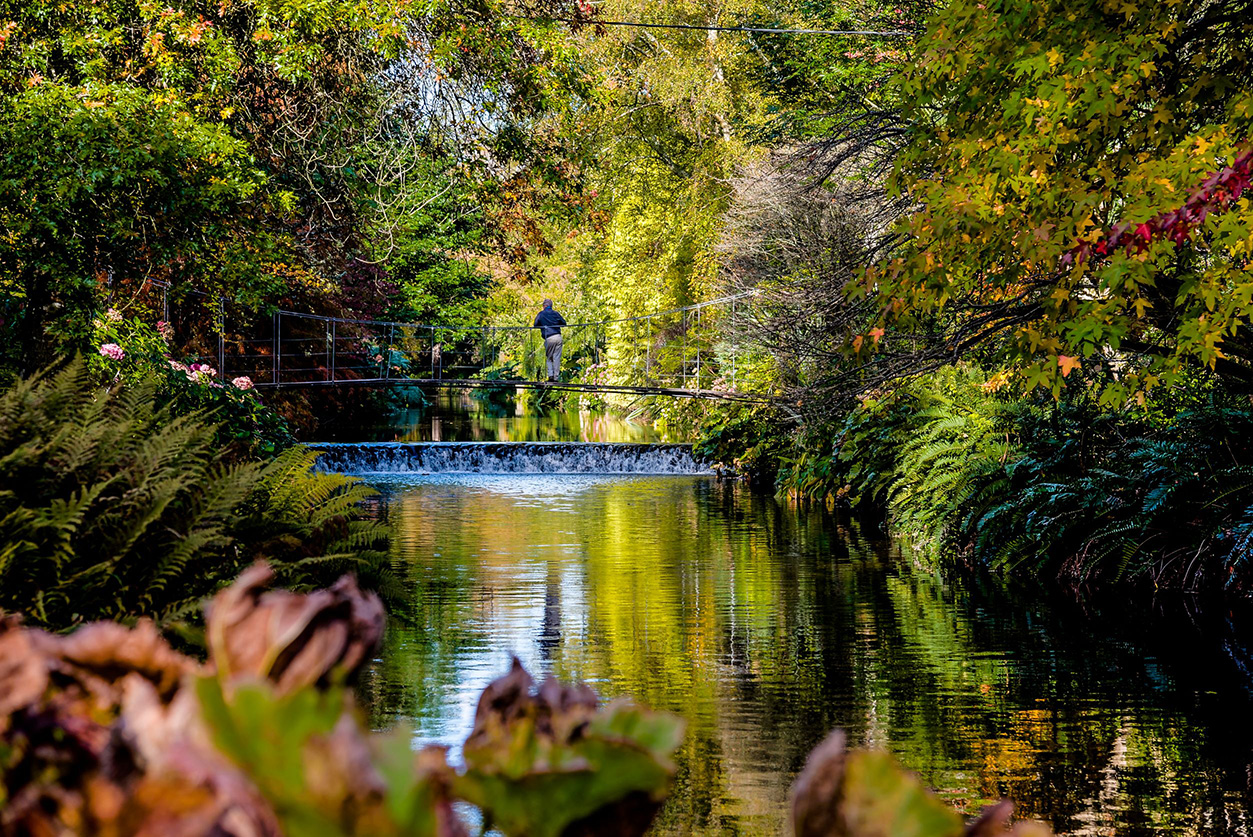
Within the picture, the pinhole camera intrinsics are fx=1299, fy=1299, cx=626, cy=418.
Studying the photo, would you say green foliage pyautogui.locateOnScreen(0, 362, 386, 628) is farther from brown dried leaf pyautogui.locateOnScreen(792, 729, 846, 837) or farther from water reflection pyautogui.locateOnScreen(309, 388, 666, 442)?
water reflection pyautogui.locateOnScreen(309, 388, 666, 442)

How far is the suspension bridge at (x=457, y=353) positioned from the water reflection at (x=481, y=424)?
3.94 ft

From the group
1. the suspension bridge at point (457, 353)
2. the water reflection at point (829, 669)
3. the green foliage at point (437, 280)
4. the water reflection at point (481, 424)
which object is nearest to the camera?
the water reflection at point (829, 669)

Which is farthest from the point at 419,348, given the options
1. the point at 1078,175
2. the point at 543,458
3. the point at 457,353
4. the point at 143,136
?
the point at 1078,175

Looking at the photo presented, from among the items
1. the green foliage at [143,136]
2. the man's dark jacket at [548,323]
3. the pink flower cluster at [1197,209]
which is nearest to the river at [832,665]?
the pink flower cluster at [1197,209]

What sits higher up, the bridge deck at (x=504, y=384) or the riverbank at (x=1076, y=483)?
the bridge deck at (x=504, y=384)

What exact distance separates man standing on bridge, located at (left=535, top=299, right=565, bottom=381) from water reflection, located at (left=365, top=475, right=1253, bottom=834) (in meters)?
11.9

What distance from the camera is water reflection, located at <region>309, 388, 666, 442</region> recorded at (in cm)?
2736

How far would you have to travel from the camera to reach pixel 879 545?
44.8ft

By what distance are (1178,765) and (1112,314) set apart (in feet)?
7.48

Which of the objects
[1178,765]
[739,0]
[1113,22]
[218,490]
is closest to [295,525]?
[218,490]

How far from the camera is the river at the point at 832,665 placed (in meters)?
5.48

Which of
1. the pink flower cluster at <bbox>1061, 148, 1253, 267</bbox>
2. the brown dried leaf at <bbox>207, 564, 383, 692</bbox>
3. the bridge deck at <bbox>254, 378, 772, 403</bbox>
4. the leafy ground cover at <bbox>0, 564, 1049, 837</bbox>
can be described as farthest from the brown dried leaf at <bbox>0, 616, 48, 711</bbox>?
the bridge deck at <bbox>254, 378, 772, 403</bbox>

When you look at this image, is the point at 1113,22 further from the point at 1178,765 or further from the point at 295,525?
the point at 295,525

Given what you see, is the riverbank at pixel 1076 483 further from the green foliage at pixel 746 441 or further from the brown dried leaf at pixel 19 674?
the brown dried leaf at pixel 19 674
